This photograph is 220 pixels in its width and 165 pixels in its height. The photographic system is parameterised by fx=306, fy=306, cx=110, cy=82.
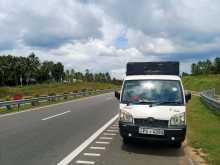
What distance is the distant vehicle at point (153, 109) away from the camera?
324 inches

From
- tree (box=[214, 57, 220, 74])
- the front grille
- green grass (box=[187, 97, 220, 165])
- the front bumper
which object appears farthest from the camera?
tree (box=[214, 57, 220, 74])

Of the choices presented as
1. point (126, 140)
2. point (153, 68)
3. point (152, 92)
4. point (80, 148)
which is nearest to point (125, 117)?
point (126, 140)

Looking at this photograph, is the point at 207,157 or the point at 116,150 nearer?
the point at 207,157

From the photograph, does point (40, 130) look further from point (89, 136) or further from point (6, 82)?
point (6, 82)

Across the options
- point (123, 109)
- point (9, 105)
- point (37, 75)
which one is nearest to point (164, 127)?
point (123, 109)

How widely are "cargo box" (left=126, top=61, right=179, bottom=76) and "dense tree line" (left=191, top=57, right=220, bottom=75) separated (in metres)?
122

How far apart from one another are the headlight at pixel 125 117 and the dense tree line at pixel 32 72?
391ft

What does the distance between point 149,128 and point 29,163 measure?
3.23 meters

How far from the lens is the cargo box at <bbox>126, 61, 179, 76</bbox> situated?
10.4m

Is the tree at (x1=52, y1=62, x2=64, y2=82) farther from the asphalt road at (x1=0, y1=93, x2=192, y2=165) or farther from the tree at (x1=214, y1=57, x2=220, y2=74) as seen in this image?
the asphalt road at (x1=0, y1=93, x2=192, y2=165)

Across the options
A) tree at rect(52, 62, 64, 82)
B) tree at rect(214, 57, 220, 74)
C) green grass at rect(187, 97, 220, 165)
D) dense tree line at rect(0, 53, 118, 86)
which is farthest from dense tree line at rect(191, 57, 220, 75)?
green grass at rect(187, 97, 220, 165)

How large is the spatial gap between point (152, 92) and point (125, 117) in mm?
1190

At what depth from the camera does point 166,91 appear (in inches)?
358

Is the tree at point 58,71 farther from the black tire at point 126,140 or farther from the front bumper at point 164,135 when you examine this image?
the front bumper at point 164,135
